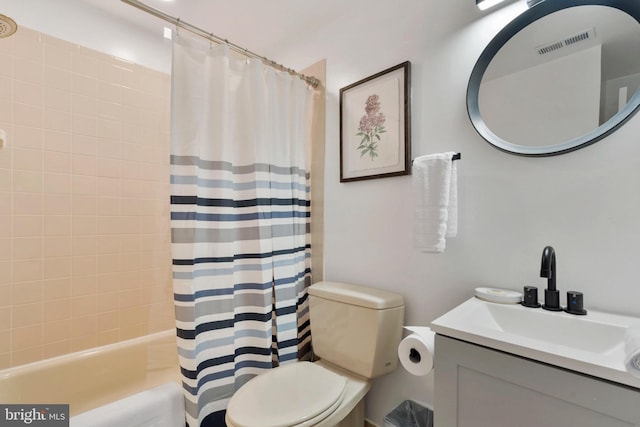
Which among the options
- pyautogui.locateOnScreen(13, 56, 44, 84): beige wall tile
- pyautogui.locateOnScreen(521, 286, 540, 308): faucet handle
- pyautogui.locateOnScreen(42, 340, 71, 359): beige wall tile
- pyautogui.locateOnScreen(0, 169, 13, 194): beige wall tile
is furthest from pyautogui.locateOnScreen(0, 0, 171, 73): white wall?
pyautogui.locateOnScreen(521, 286, 540, 308): faucet handle

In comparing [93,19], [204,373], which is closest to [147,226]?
[204,373]

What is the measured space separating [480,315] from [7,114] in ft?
8.05

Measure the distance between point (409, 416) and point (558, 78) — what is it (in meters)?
1.48

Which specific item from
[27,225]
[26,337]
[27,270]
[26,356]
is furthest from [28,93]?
[26,356]

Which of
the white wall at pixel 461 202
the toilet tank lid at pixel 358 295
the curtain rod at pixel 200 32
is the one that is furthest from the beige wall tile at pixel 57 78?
the toilet tank lid at pixel 358 295

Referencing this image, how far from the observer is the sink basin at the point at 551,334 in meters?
0.61

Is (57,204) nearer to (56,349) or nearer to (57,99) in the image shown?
(57,99)

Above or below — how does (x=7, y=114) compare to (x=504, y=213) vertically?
above

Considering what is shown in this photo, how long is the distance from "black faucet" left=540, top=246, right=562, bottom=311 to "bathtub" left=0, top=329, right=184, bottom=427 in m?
1.44

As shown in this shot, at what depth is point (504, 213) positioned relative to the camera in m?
1.12

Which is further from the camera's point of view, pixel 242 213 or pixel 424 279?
pixel 242 213

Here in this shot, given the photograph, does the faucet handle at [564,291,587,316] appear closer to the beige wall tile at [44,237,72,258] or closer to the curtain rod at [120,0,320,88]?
the curtain rod at [120,0,320,88]

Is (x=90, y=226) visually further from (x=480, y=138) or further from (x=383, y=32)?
(x=480, y=138)

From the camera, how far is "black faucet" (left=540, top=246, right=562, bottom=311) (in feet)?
2.95
